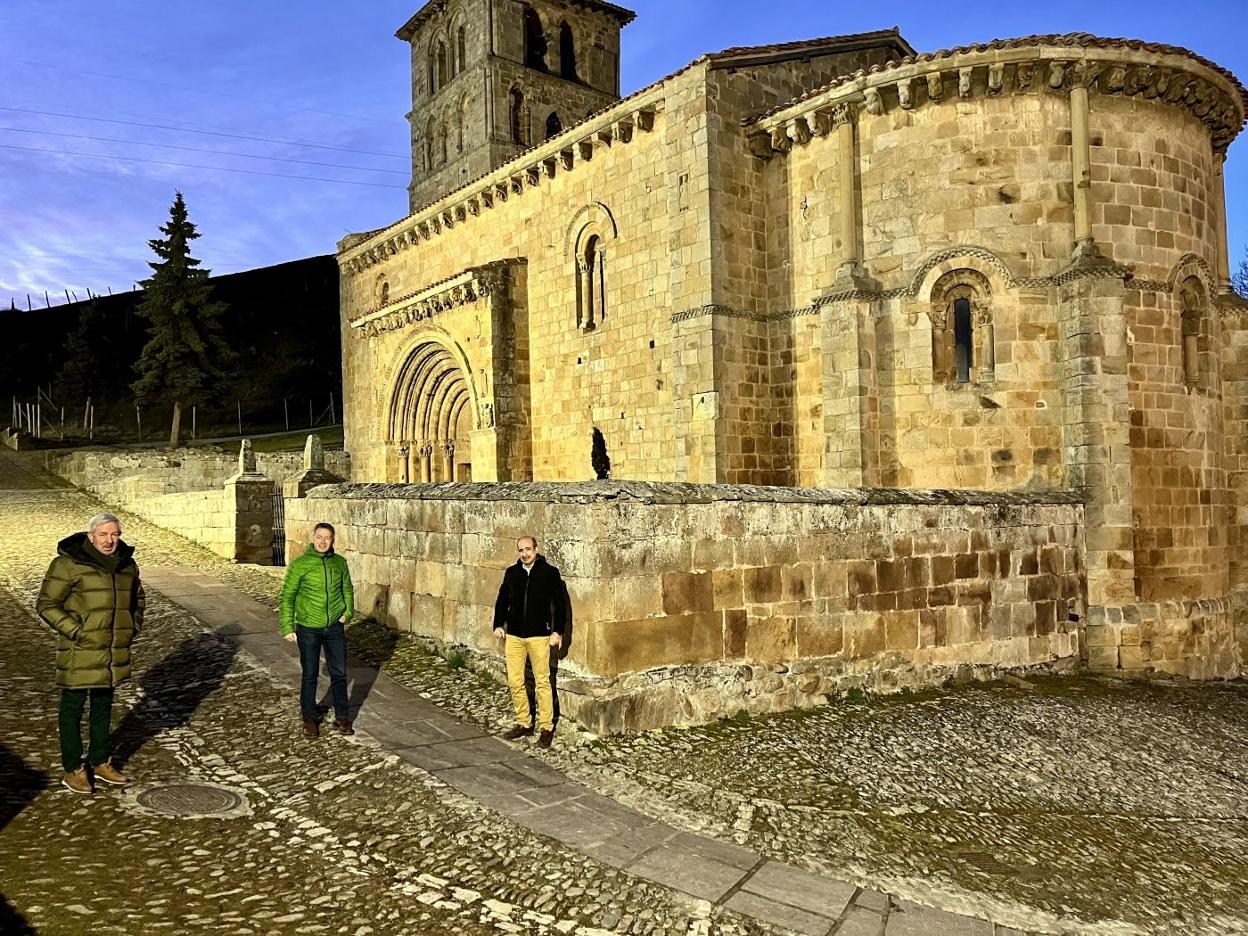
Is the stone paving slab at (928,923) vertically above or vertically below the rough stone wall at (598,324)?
below

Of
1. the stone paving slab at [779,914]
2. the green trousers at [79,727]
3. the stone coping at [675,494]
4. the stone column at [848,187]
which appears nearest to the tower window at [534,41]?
the stone column at [848,187]

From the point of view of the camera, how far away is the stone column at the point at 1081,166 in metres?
12.3

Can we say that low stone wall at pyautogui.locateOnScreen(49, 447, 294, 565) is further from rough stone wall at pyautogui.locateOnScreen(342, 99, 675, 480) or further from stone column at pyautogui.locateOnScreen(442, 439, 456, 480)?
rough stone wall at pyautogui.locateOnScreen(342, 99, 675, 480)

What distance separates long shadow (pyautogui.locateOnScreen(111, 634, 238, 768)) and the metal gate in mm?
6829

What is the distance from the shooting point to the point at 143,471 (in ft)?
78.3

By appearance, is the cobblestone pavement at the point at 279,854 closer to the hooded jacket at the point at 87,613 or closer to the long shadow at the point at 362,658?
the long shadow at the point at 362,658

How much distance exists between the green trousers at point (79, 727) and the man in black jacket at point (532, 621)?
2584 millimetres

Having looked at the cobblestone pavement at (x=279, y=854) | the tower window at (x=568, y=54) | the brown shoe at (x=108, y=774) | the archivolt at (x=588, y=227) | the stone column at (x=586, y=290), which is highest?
the tower window at (x=568, y=54)

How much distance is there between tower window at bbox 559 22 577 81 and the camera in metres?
30.6

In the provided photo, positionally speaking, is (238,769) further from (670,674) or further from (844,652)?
(844,652)

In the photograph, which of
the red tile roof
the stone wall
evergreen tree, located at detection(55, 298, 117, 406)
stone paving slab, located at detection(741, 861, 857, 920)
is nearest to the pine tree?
the stone wall

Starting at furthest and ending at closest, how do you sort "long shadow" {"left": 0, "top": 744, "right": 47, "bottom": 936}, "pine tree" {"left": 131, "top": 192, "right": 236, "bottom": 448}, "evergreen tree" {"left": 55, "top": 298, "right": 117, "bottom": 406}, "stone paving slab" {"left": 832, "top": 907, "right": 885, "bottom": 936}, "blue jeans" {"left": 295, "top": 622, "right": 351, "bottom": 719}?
1. "evergreen tree" {"left": 55, "top": 298, "right": 117, "bottom": 406}
2. "pine tree" {"left": 131, "top": 192, "right": 236, "bottom": 448}
3. "blue jeans" {"left": 295, "top": 622, "right": 351, "bottom": 719}
4. "long shadow" {"left": 0, "top": 744, "right": 47, "bottom": 936}
5. "stone paving slab" {"left": 832, "top": 907, "right": 885, "bottom": 936}

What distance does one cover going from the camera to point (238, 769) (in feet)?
19.0

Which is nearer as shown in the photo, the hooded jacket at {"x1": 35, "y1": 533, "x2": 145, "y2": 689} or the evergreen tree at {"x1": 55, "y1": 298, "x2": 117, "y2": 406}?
the hooded jacket at {"x1": 35, "y1": 533, "x2": 145, "y2": 689}
